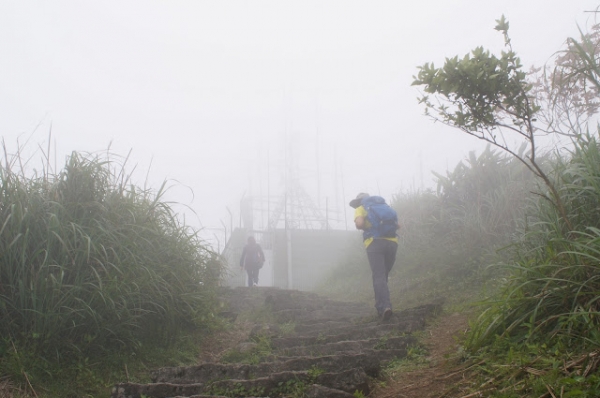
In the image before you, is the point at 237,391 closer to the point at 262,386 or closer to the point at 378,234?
the point at 262,386

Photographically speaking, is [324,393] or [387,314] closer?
[324,393]

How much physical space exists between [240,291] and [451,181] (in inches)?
179

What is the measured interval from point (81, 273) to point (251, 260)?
9.01 m

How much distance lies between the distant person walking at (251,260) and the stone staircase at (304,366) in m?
6.71

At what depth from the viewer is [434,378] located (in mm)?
3686

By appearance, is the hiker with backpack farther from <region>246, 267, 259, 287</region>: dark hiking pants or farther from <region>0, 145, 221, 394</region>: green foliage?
<region>246, 267, 259, 287</region>: dark hiking pants

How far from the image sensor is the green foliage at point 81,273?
14.9 ft

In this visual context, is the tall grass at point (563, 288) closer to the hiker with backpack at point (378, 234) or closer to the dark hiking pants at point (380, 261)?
the dark hiking pants at point (380, 261)

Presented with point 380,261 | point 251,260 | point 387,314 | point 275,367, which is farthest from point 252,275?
point 275,367

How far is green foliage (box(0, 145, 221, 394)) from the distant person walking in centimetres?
751

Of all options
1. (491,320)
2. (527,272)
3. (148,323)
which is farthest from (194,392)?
(527,272)

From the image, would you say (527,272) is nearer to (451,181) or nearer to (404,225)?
(451,181)

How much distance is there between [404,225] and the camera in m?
11.5

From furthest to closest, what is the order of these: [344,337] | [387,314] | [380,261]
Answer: [380,261] → [387,314] → [344,337]
